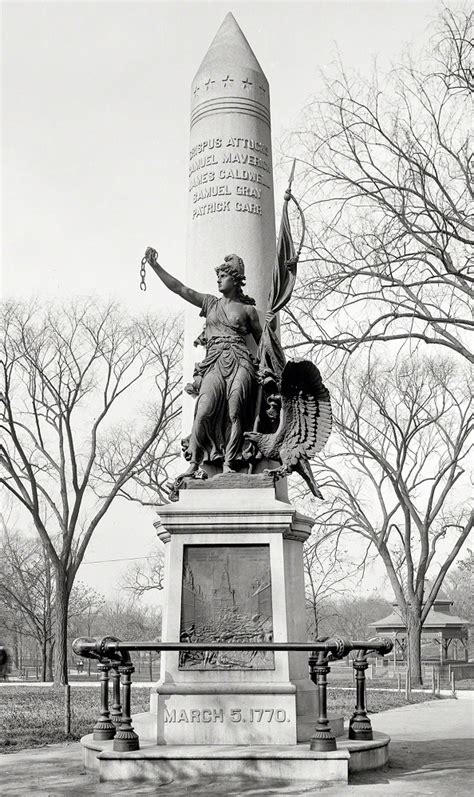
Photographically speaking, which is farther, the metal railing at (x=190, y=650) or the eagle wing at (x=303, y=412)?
the eagle wing at (x=303, y=412)

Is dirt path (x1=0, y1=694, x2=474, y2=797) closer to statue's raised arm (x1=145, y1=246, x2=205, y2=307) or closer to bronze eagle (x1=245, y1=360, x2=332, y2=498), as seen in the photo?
bronze eagle (x1=245, y1=360, x2=332, y2=498)

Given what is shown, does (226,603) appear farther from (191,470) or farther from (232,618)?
(191,470)

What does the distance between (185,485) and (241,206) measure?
11.6ft

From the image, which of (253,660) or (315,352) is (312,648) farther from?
(315,352)

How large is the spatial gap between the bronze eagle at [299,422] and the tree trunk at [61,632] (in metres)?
19.0

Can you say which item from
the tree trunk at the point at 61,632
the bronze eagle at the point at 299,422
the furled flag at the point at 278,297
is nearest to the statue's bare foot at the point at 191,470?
the bronze eagle at the point at 299,422

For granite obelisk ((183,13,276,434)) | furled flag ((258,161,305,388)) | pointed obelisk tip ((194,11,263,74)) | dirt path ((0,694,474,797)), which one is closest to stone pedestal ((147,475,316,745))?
dirt path ((0,694,474,797))

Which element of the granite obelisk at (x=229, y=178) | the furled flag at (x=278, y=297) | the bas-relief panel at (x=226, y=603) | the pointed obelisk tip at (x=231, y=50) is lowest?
the bas-relief panel at (x=226, y=603)

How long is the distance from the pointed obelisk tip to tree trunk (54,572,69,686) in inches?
761

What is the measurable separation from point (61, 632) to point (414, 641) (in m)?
10.6

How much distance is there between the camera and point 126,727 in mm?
7414

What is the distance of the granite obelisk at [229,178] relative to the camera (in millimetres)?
10266

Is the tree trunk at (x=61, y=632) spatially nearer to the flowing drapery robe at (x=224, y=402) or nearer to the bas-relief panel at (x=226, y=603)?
the flowing drapery robe at (x=224, y=402)

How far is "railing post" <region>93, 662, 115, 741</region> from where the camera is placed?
802 centimetres
